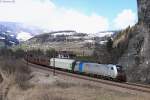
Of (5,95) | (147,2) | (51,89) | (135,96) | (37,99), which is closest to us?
(135,96)

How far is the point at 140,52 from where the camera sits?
2857 inches

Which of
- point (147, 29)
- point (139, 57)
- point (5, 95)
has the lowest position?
point (5, 95)

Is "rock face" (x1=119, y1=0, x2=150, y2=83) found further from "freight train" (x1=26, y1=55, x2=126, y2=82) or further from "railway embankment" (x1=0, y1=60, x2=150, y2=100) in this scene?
"railway embankment" (x1=0, y1=60, x2=150, y2=100)

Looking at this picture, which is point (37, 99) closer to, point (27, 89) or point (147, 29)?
point (27, 89)

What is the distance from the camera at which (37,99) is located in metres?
45.5

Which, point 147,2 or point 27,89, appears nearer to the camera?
point 27,89

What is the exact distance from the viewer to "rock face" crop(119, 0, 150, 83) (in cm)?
6716

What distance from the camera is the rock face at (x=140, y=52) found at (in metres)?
67.2

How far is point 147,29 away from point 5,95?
27.3 metres

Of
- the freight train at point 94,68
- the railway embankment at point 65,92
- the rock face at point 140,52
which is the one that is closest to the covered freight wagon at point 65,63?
the freight train at point 94,68

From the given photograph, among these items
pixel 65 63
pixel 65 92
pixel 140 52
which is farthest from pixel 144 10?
pixel 65 92

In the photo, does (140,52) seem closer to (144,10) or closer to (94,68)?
(144,10)

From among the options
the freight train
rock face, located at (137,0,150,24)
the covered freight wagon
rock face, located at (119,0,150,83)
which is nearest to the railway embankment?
the freight train

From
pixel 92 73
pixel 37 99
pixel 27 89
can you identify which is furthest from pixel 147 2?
pixel 37 99
